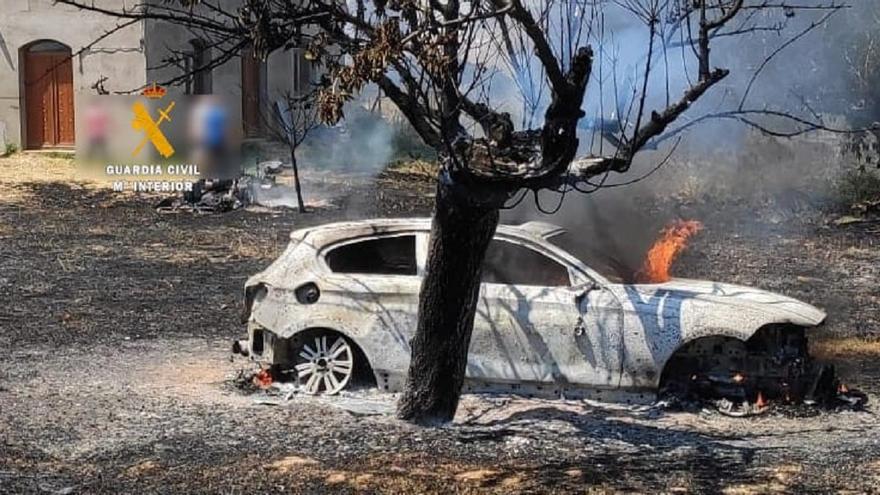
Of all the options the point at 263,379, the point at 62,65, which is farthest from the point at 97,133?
the point at 263,379

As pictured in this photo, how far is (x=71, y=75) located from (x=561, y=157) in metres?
21.9

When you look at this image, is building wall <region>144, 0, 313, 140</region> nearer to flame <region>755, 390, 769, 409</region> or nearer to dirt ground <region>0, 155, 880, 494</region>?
dirt ground <region>0, 155, 880, 494</region>

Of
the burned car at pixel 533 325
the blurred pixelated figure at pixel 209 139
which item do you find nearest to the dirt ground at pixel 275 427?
the burned car at pixel 533 325

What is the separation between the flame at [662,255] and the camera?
30.8 feet

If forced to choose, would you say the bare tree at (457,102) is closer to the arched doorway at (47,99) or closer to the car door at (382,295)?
the car door at (382,295)

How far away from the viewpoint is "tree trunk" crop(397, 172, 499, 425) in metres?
7.47

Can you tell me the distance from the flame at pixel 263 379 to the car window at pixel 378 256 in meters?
1.07

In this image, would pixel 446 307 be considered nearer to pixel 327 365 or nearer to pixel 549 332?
pixel 549 332

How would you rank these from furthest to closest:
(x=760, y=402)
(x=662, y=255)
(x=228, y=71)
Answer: (x=228, y=71)
(x=662, y=255)
(x=760, y=402)

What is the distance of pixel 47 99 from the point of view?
86.4 feet

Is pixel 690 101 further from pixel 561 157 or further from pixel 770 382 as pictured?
pixel 770 382

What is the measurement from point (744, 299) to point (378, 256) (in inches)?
118

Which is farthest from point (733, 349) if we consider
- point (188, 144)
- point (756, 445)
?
point (188, 144)

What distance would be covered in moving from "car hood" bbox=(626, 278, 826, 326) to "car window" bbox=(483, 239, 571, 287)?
23.3 inches
